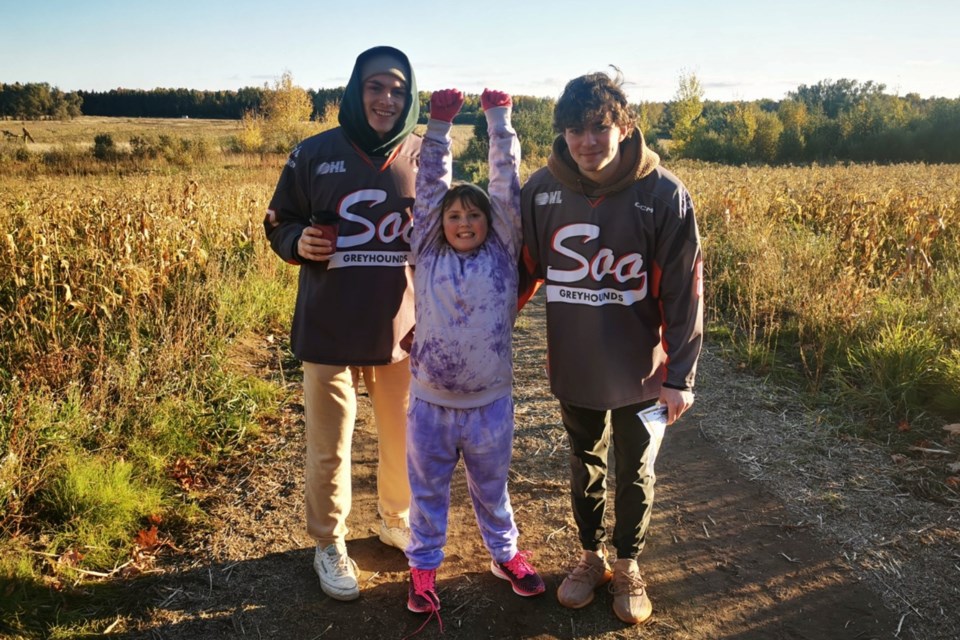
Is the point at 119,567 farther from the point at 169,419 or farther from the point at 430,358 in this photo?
the point at 430,358

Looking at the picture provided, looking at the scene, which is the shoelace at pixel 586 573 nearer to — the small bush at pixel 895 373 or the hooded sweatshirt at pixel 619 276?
the hooded sweatshirt at pixel 619 276

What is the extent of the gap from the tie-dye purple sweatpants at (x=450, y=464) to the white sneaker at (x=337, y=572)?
0.36 m

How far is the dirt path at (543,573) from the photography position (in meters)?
2.82

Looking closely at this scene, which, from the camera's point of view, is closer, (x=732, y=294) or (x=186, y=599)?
(x=186, y=599)

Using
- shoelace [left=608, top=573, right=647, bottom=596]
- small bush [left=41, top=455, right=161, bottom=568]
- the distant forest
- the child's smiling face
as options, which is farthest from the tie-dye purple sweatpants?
the distant forest

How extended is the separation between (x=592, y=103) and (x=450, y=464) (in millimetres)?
1662

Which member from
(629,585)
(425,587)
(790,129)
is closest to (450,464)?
(425,587)

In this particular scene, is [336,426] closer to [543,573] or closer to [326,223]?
[326,223]

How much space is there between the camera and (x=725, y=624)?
282cm

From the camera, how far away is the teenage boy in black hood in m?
2.84

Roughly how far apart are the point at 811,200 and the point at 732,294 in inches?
150

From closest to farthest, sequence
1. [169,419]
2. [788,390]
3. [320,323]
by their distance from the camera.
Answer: [320,323] < [169,419] < [788,390]

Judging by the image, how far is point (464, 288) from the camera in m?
2.64

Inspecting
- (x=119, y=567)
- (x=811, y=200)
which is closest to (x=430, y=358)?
(x=119, y=567)
